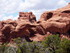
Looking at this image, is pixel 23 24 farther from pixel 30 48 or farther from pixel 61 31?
pixel 30 48

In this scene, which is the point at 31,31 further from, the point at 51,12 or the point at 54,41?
the point at 54,41

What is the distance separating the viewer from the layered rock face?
44.0 metres

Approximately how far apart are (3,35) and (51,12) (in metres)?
10.7

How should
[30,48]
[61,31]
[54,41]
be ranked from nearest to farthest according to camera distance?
[30,48] → [54,41] → [61,31]

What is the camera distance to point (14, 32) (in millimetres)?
46625

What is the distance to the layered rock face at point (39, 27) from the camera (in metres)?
44.0

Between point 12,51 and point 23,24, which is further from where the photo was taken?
point 23,24

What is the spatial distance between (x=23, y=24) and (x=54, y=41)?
33.3ft

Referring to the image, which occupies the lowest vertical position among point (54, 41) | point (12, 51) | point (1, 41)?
point (1, 41)

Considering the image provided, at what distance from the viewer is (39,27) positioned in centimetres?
4612

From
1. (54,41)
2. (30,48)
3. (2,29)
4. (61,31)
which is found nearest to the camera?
(30,48)

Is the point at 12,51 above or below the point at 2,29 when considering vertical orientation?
above

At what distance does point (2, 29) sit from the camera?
4838 cm

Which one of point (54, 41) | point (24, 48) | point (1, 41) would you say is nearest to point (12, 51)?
point (24, 48)
